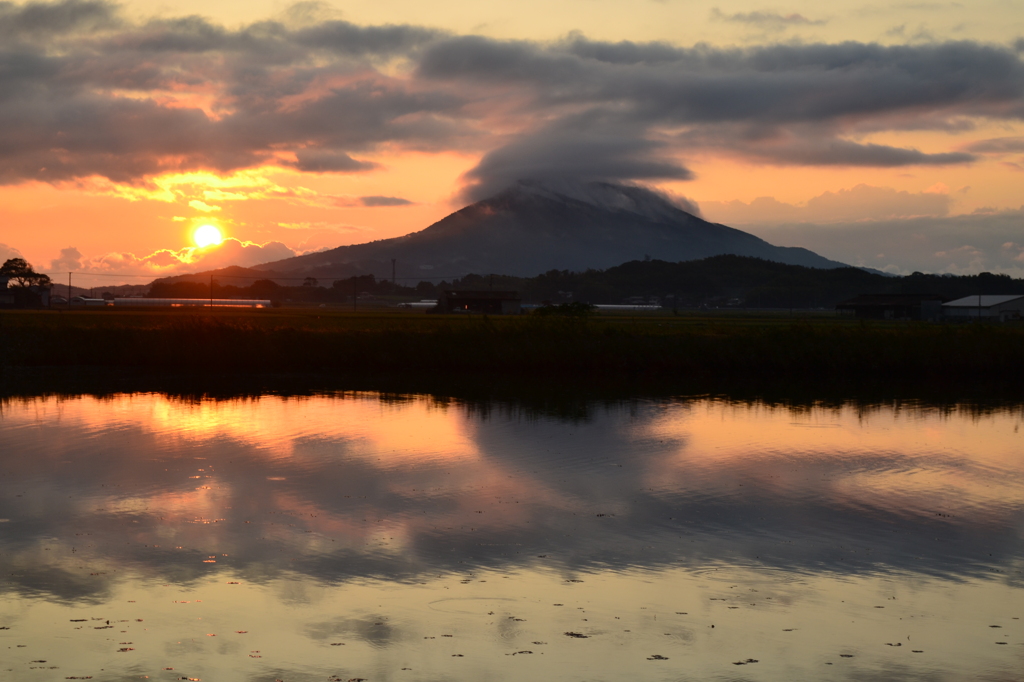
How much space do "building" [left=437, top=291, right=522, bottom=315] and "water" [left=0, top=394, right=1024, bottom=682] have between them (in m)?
125

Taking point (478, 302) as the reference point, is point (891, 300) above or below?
above

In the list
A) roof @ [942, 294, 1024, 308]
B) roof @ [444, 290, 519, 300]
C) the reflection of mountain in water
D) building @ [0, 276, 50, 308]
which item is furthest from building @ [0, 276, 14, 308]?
roof @ [942, 294, 1024, 308]

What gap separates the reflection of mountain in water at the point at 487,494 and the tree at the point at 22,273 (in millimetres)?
169494

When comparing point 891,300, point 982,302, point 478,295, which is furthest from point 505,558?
point 891,300

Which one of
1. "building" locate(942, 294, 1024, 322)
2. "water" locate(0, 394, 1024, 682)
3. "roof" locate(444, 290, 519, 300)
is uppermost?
"roof" locate(444, 290, 519, 300)

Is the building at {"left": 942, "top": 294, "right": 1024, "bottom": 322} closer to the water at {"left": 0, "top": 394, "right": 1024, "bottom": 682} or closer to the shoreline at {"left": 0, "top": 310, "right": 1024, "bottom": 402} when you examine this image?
the shoreline at {"left": 0, "top": 310, "right": 1024, "bottom": 402}

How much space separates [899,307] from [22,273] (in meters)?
167

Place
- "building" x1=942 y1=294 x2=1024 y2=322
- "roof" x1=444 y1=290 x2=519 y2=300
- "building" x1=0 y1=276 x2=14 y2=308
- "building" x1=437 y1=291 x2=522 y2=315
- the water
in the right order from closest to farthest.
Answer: the water, "building" x1=942 y1=294 x2=1024 y2=322, "building" x1=437 y1=291 x2=522 y2=315, "roof" x1=444 y1=290 x2=519 y2=300, "building" x1=0 y1=276 x2=14 y2=308

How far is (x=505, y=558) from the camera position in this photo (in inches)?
625

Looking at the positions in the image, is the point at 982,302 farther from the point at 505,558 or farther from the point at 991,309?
the point at 505,558

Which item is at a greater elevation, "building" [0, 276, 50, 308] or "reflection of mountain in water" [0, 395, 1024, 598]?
"building" [0, 276, 50, 308]

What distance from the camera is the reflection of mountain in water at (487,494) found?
16.0 metres

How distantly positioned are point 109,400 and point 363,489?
22.7 metres

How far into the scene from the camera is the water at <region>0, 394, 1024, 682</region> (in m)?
11.8
